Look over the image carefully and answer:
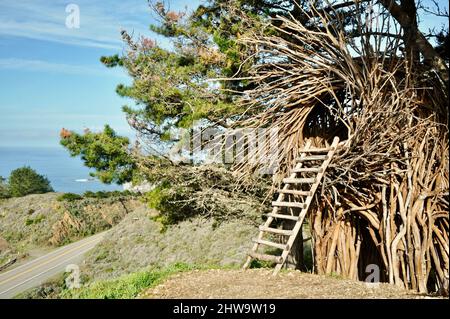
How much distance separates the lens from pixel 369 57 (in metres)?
6.17

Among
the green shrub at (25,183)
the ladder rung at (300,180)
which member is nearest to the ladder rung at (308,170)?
the ladder rung at (300,180)

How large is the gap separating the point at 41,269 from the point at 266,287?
13.3 meters

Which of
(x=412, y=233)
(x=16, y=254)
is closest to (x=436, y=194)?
(x=412, y=233)

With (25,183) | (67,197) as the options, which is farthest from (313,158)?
(25,183)

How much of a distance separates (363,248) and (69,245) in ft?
49.0

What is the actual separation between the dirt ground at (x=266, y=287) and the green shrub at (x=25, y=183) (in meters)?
20.5

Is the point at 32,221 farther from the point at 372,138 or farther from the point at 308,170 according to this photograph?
the point at 372,138

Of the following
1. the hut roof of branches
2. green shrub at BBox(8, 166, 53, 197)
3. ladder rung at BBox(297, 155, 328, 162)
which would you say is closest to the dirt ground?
the hut roof of branches

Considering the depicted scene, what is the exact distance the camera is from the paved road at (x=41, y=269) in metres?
14.6

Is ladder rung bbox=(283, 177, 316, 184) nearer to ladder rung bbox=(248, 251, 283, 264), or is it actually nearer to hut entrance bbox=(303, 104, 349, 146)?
hut entrance bbox=(303, 104, 349, 146)

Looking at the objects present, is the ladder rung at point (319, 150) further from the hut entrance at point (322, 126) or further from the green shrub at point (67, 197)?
the green shrub at point (67, 197)

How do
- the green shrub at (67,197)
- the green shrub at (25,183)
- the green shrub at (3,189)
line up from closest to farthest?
1. the green shrub at (67,197)
2. the green shrub at (3,189)
3. the green shrub at (25,183)

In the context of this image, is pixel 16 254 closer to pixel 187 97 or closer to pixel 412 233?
pixel 187 97
